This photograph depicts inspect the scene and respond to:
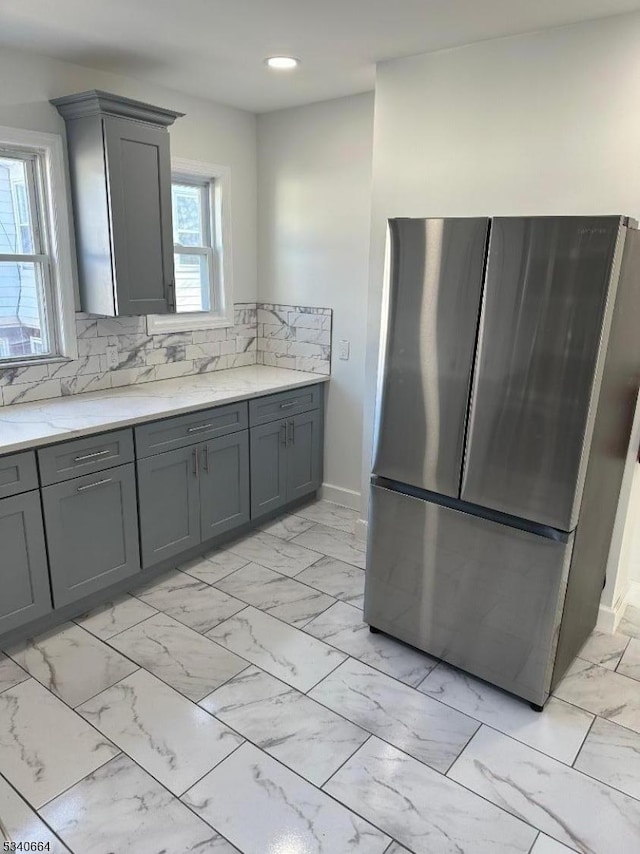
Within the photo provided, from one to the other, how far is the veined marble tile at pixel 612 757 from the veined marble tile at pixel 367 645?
64cm

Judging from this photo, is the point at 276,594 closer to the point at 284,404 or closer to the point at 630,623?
the point at 284,404

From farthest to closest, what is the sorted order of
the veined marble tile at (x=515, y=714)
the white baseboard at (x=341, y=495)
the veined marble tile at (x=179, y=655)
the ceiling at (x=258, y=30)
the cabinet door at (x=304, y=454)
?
the white baseboard at (x=341, y=495) < the cabinet door at (x=304, y=454) < the veined marble tile at (x=179, y=655) < the ceiling at (x=258, y=30) < the veined marble tile at (x=515, y=714)

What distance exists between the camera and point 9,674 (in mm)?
2404

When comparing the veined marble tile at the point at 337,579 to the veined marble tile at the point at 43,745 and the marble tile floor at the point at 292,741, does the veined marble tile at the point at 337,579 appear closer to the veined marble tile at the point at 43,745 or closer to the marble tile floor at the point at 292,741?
the marble tile floor at the point at 292,741

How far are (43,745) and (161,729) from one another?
39 centimetres

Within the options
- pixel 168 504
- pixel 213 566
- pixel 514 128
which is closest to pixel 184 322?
pixel 168 504

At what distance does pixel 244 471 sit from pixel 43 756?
177cm

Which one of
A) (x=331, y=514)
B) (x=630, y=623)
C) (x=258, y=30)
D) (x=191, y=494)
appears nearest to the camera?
(x=258, y=30)

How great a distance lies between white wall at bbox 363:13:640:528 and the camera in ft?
7.91

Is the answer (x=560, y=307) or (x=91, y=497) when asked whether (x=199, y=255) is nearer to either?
(x=91, y=497)

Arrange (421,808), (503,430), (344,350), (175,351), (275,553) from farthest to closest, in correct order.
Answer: (344,350), (175,351), (275,553), (503,430), (421,808)

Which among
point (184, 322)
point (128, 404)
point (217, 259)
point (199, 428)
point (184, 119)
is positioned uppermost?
point (184, 119)

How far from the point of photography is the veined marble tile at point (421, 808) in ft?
5.73

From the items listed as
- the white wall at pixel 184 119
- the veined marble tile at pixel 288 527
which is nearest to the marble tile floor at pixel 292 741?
the veined marble tile at pixel 288 527
